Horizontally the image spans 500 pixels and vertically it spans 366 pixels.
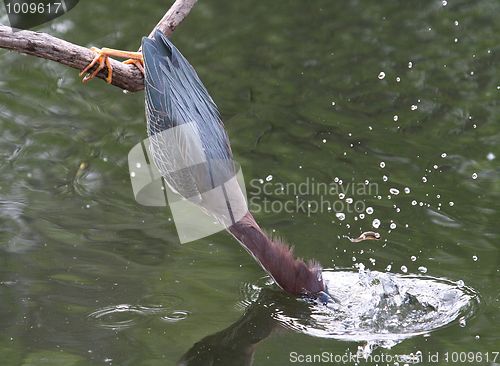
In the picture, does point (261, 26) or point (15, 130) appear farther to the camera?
point (261, 26)

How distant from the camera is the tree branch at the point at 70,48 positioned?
3.28 meters

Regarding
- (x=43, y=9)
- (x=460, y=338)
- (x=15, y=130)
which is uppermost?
(x=43, y=9)

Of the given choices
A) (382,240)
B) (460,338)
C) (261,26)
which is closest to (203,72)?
(261,26)

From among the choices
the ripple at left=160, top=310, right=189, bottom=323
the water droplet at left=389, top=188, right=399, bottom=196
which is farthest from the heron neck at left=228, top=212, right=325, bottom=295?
the water droplet at left=389, top=188, right=399, bottom=196

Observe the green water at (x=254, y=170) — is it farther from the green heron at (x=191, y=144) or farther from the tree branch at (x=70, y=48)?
the tree branch at (x=70, y=48)

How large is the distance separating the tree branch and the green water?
98 cm

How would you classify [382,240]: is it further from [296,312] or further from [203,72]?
[203,72]

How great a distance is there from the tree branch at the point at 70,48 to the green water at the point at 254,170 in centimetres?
98

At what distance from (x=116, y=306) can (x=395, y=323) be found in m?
1.17

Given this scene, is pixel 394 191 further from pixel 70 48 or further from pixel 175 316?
pixel 70 48

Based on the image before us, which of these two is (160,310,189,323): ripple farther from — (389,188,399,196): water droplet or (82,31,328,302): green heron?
(389,188,399,196): water droplet

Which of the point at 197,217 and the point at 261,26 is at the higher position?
the point at 261,26

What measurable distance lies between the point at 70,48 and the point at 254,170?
1.93 metres

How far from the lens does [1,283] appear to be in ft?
13.5
